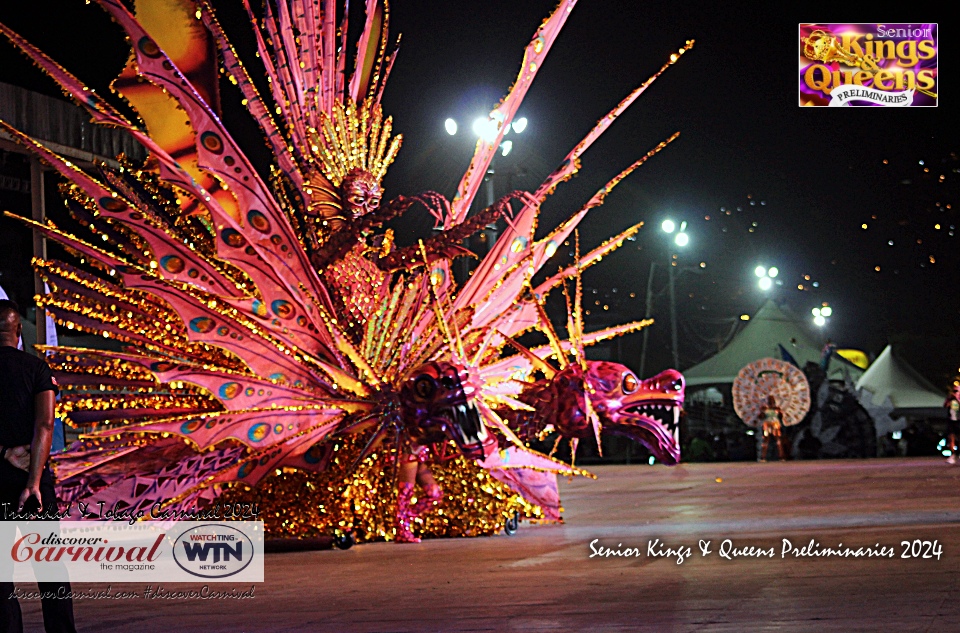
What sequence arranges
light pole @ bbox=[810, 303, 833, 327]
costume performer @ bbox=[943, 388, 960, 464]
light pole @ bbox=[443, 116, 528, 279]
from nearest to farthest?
light pole @ bbox=[443, 116, 528, 279]
costume performer @ bbox=[943, 388, 960, 464]
light pole @ bbox=[810, 303, 833, 327]

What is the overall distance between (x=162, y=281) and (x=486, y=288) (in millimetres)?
2611

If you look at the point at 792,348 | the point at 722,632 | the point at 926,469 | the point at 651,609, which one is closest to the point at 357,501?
the point at 651,609

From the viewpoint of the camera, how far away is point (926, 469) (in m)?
18.4

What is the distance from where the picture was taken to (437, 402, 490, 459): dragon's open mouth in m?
8.13

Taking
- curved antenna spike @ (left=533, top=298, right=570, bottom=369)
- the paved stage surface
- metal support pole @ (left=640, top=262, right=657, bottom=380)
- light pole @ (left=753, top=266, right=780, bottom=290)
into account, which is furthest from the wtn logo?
light pole @ (left=753, top=266, right=780, bottom=290)

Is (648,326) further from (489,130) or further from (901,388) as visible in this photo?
(489,130)

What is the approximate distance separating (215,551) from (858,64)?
12.6 metres

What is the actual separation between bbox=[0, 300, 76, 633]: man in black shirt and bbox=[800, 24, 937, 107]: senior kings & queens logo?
44.3 ft

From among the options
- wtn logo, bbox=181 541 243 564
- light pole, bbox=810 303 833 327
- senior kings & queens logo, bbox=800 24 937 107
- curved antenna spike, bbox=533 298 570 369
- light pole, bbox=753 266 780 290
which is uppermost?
senior kings & queens logo, bbox=800 24 937 107

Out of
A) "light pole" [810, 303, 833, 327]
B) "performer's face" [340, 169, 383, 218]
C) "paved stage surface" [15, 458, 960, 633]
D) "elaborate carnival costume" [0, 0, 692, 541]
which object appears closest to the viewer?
"paved stage surface" [15, 458, 960, 633]

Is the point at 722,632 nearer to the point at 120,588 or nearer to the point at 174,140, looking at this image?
the point at 120,588

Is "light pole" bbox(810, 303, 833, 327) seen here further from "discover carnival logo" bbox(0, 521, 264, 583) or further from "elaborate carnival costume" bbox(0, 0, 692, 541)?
"discover carnival logo" bbox(0, 521, 264, 583)

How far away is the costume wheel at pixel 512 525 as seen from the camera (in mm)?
9398

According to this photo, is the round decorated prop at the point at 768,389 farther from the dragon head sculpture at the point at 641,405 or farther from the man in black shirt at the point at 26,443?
the man in black shirt at the point at 26,443
